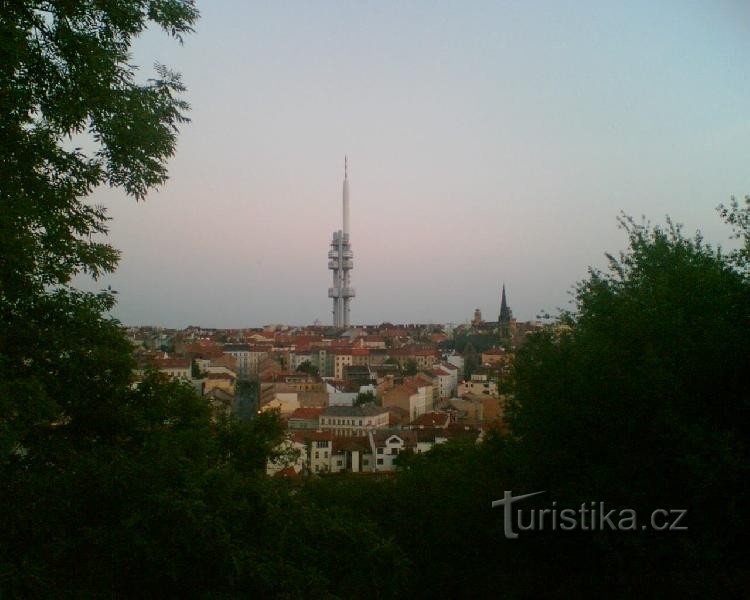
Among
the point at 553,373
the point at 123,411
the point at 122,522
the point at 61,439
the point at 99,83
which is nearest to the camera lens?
the point at 122,522

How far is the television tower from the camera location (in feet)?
272

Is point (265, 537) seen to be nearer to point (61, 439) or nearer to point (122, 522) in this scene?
point (122, 522)

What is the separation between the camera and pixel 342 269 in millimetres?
83875

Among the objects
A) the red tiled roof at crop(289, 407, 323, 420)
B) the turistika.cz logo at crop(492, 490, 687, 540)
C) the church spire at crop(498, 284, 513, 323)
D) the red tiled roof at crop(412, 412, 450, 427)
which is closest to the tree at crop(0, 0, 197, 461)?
the turistika.cz logo at crop(492, 490, 687, 540)

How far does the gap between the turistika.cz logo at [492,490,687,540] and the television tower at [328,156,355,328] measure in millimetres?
78584

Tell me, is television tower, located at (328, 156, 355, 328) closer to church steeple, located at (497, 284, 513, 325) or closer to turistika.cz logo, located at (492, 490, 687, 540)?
church steeple, located at (497, 284, 513, 325)

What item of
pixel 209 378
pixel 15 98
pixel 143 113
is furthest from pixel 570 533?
pixel 209 378

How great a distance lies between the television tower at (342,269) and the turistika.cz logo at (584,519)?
258 ft

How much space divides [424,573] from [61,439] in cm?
278

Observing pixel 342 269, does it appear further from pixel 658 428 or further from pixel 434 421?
pixel 658 428

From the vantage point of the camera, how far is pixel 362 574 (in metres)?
3.61

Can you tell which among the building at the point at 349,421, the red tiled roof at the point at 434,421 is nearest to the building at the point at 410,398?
the building at the point at 349,421

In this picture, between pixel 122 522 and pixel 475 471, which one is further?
pixel 475 471

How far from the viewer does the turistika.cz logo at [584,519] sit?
416cm
